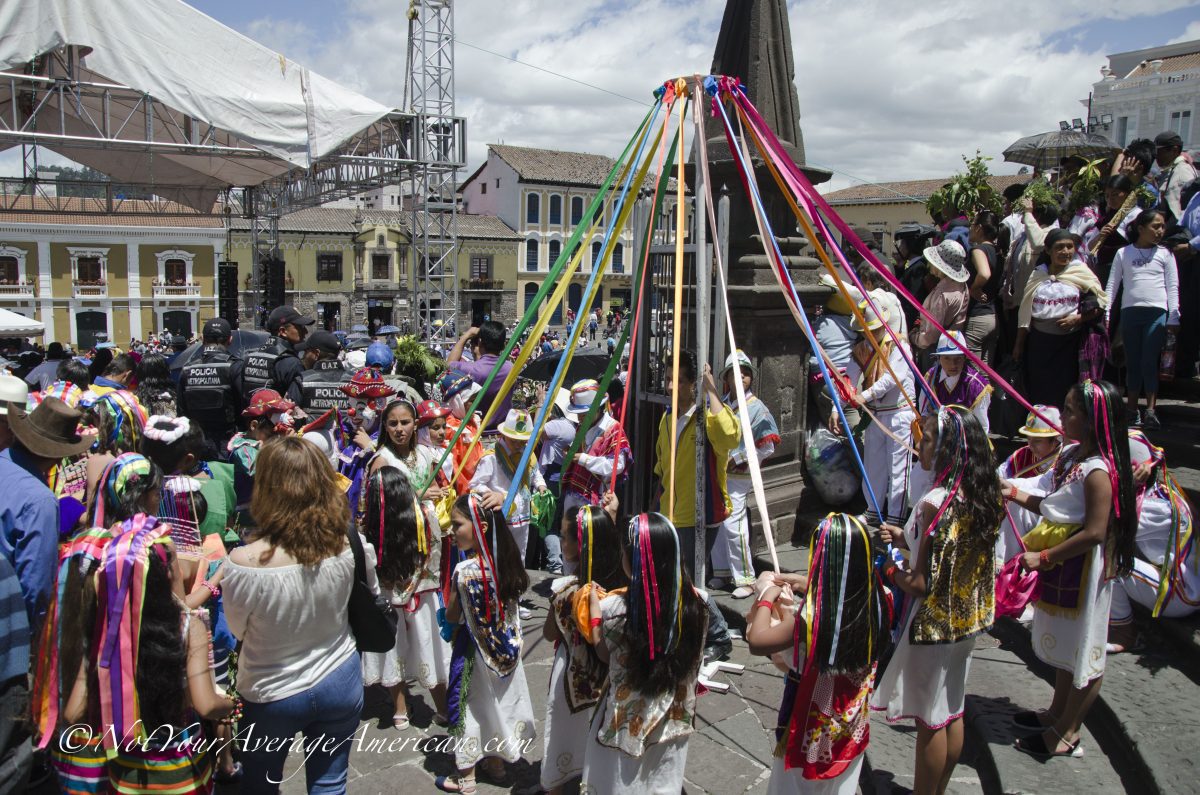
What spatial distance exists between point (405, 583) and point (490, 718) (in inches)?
30.1

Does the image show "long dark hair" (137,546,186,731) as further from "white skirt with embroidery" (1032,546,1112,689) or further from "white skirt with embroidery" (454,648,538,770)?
"white skirt with embroidery" (1032,546,1112,689)

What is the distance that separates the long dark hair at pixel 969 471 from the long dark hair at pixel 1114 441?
0.59 meters

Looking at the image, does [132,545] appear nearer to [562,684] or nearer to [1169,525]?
[562,684]

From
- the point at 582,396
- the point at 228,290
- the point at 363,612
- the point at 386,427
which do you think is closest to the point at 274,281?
the point at 228,290

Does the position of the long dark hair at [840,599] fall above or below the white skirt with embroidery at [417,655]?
above

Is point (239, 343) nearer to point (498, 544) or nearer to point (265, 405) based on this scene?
point (265, 405)

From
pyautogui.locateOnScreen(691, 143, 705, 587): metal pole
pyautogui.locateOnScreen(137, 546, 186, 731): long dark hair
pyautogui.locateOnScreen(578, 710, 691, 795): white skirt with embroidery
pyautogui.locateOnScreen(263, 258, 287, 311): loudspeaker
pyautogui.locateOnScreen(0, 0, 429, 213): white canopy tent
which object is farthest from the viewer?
pyautogui.locateOnScreen(263, 258, 287, 311): loudspeaker

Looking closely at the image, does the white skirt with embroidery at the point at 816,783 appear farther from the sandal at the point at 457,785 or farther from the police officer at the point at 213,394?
the police officer at the point at 213,394

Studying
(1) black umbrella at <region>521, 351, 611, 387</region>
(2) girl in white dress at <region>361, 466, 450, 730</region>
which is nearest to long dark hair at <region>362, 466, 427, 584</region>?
(2) girl in white dress at <region>361, 466, 450, 730</region>

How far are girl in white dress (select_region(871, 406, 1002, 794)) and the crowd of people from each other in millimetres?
11

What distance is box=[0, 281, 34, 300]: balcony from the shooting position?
3488 centimetres

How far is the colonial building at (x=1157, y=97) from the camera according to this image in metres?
37.3

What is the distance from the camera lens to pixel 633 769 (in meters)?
2.85

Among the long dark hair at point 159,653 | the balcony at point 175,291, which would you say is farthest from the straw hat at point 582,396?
the balcony at point 175,291
